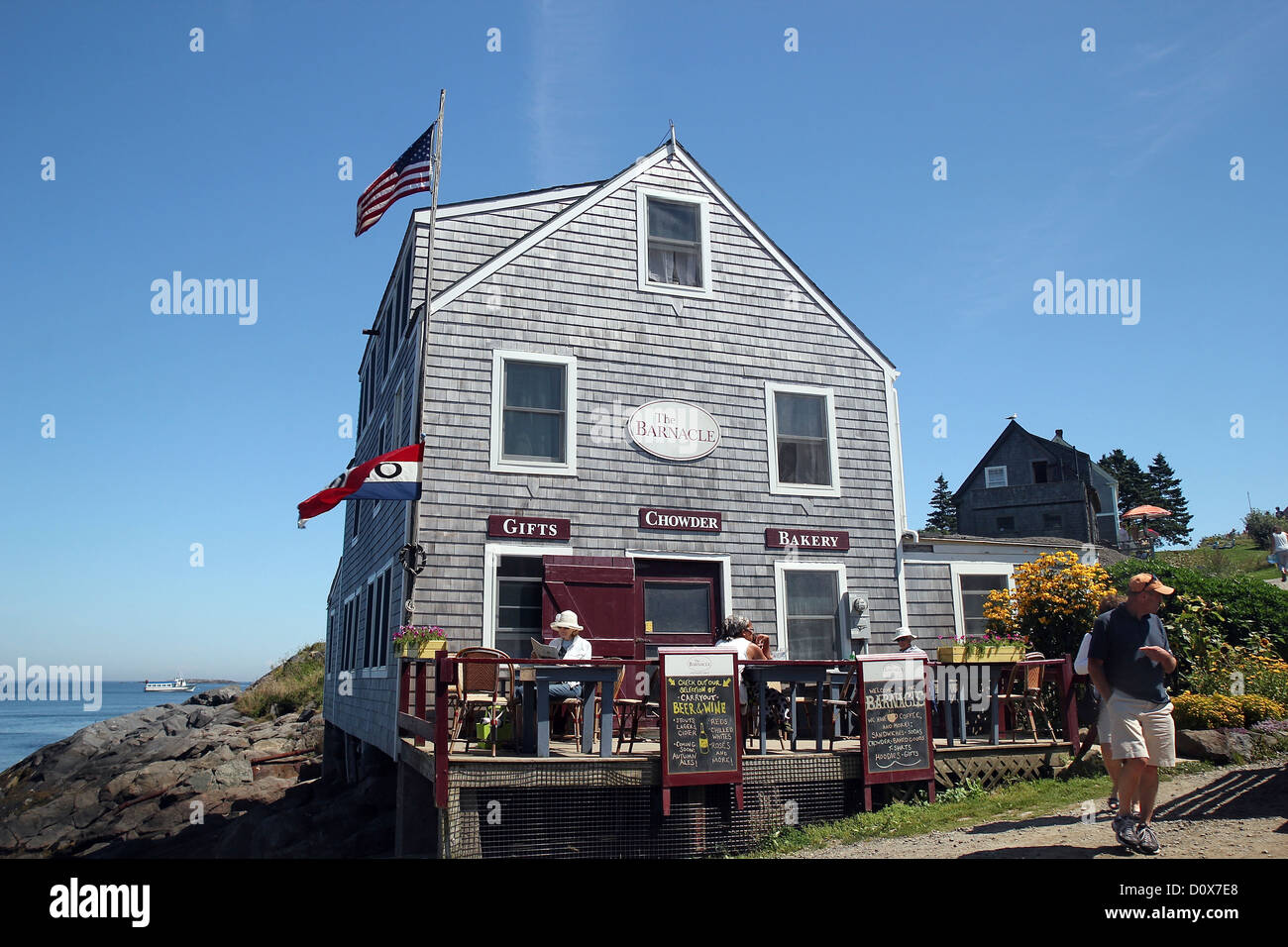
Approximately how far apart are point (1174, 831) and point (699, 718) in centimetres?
396

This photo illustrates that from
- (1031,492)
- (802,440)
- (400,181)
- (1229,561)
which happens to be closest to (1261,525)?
(1229,561)

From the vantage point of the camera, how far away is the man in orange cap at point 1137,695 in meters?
6.38

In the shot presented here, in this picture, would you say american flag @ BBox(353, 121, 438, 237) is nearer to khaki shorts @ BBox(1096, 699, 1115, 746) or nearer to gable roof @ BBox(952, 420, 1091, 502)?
khaki shorts @ BBox(1096, 699, 1115, 746)

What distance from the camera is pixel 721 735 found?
8.93m

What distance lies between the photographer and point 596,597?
12594 millimetres

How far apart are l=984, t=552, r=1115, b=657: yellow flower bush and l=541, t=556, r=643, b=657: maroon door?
5757mm

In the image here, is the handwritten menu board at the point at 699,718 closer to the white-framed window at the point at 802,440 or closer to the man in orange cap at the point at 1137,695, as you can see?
the man in orange cap at the point at 1137,695

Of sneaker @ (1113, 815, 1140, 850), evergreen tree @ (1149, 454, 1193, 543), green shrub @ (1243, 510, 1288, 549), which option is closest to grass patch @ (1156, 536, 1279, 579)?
green shrub @ (1243, 510, 1288, 549)

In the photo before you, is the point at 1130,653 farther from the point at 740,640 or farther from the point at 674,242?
the point at 674,242

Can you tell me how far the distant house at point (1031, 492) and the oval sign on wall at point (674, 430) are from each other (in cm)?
3737

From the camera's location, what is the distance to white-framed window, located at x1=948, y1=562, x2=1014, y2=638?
1473cm

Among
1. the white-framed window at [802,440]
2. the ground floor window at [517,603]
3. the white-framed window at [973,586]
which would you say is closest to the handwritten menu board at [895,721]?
the ground floor window at [517,603]
